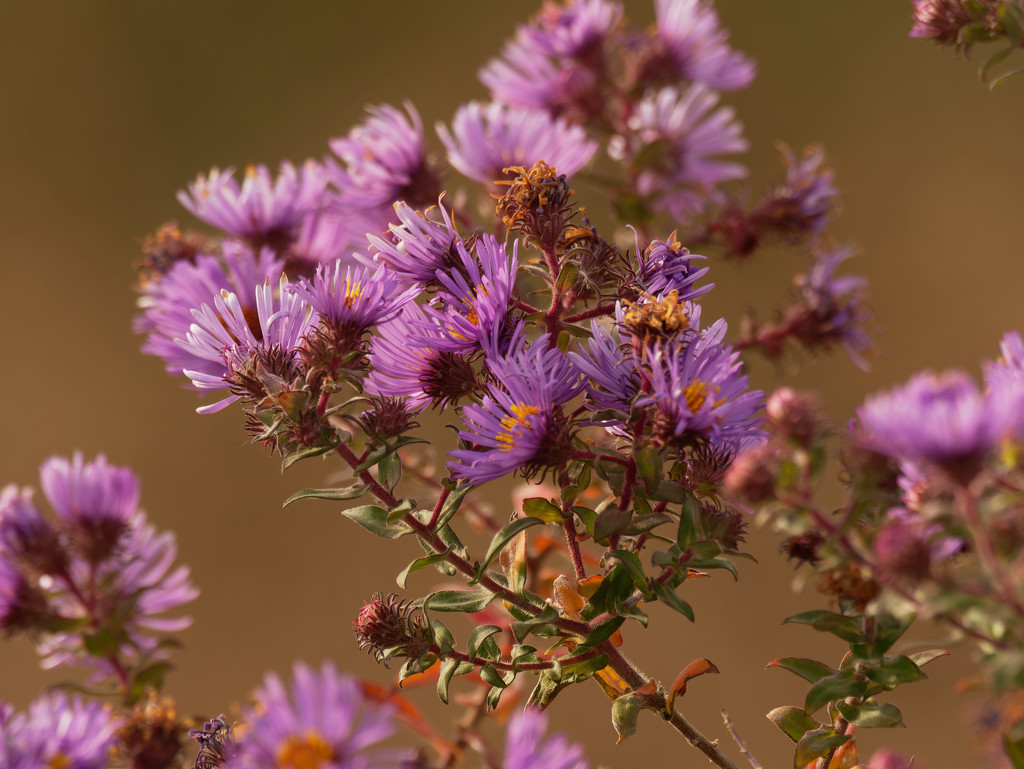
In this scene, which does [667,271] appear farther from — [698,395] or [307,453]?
[307,453]

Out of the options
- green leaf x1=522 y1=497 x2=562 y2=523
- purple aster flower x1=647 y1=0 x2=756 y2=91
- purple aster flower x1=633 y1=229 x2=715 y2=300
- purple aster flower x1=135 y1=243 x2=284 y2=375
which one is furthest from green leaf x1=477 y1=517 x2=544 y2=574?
purple aster flower x1=647 y1=0 x2=756 y2=91

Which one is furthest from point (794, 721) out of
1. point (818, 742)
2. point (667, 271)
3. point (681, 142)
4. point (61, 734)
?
point (681, 142)

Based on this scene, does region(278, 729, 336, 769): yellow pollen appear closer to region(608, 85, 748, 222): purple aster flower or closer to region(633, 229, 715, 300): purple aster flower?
region(633, 229, 715, 300): purple aster flower

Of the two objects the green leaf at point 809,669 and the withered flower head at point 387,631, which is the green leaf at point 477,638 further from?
the green leaf at point 809,669

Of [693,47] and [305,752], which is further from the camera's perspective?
[693,47]

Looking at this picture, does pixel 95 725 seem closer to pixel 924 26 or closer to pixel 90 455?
pixel 924 26

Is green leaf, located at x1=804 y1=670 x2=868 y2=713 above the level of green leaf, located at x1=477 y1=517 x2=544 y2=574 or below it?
below
